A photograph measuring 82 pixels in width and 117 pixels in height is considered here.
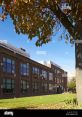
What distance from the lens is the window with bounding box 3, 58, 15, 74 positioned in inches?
2559

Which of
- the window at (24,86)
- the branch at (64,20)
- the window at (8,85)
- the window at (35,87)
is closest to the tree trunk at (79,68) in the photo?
the branch at (64,20)

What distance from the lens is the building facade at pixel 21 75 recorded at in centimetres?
6391

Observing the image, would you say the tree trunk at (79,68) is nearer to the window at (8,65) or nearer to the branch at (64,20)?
the branch at (64,20)

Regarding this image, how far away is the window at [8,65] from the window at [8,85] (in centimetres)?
217

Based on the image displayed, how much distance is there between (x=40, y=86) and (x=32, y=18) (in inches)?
3267

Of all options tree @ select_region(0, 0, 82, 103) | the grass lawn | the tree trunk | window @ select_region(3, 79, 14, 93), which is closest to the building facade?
window @ select_region(3, 79, 14, 93)

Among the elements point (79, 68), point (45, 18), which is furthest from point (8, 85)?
point (79, 68)

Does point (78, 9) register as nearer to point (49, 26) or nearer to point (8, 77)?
point (49, 26)

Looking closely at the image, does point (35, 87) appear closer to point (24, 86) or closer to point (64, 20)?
Result: point (24, 86)

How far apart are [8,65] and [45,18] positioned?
5317 centimetres

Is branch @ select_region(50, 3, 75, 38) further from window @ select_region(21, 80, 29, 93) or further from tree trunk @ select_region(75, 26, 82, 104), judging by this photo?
window @ select_region(21, 80, 29, 93)

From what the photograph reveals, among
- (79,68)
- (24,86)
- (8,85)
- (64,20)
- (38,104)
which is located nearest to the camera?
(79,68)

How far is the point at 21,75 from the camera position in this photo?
77438 mm

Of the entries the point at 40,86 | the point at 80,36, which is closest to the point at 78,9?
the point at 80,36
